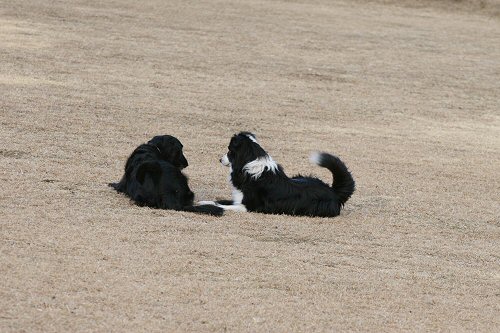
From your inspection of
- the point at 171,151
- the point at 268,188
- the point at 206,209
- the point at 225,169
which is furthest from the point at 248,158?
the point at 225,169

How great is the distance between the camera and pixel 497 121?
16125 mm

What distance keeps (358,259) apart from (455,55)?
14.4m

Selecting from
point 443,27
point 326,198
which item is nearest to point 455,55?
point 443,27

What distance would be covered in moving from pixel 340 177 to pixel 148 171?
5.26ft

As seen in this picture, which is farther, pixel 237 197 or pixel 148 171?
pixel 237 197

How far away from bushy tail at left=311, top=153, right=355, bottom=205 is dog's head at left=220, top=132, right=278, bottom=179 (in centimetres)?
42

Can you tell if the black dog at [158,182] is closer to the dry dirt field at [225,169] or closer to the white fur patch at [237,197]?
the dry dirt field at [225,169]

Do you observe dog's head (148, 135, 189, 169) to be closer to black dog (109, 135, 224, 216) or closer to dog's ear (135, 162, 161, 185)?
black dog (109, 135, 224, 216)

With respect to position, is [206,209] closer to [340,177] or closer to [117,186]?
[117,186]

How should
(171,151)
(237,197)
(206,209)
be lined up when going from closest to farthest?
(206,209) < (237,197) < (171,151)

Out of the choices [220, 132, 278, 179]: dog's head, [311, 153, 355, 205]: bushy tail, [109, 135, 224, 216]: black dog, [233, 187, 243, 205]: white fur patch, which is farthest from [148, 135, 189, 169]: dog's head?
[311, 153, 355, 205]: bushy tail

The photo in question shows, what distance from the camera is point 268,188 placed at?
29.2 ft

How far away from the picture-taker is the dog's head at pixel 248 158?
891 centimetres

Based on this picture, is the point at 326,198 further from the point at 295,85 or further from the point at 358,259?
the point at 295,85
